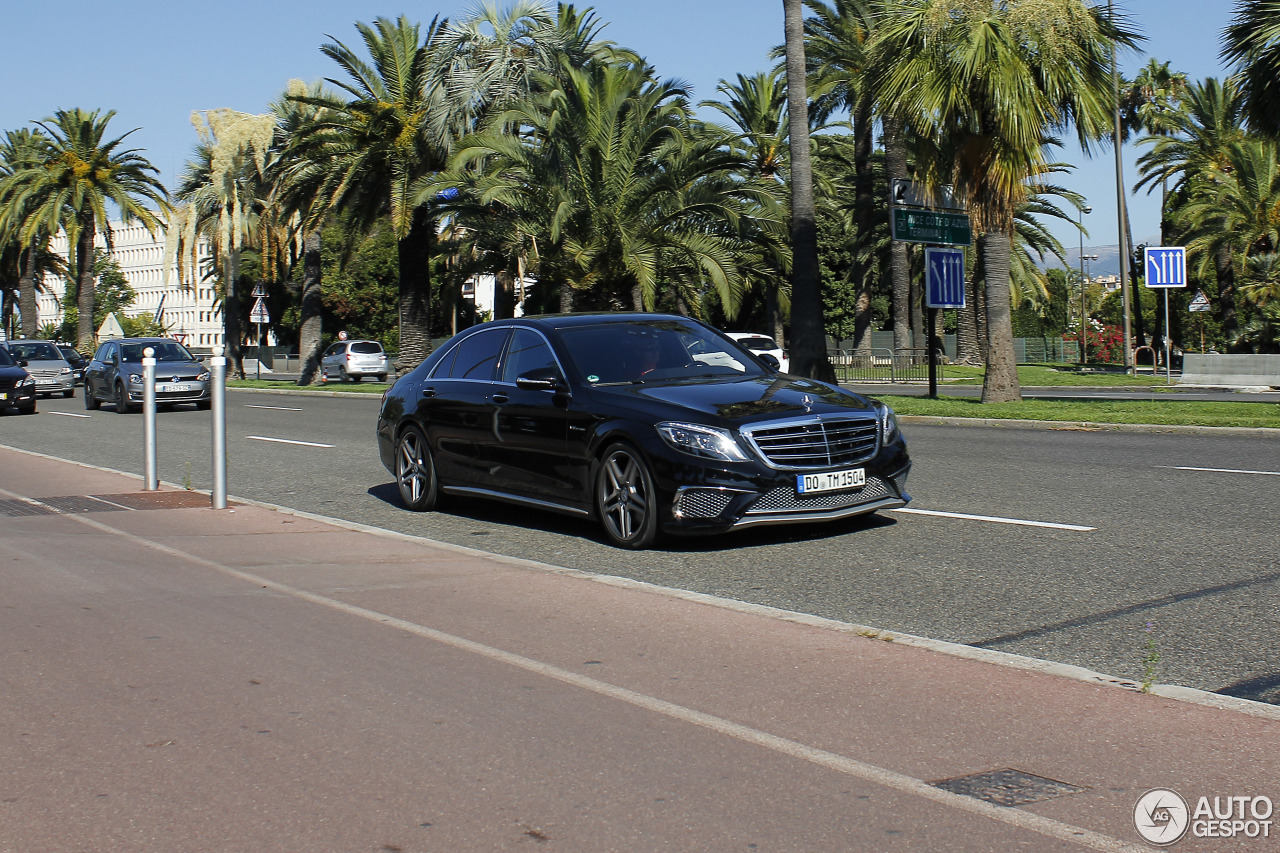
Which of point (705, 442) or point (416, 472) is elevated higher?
point (705, 442)

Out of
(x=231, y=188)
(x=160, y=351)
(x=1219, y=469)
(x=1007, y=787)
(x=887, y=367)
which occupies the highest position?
(x=231, y=188)

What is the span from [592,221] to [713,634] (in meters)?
23.9

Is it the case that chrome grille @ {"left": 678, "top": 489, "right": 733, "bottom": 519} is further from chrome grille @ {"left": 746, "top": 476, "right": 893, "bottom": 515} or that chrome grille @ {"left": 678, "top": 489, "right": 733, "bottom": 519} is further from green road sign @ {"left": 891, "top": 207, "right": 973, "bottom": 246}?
green road sign @ {"left": 891, "top": 207, "right": 973, "bottom": 246}

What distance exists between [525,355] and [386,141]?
2544cm

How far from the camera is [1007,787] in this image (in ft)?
12.5

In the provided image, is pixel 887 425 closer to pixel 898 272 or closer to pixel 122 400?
pixel 122 400

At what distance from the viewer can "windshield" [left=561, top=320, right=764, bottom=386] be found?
9195mm

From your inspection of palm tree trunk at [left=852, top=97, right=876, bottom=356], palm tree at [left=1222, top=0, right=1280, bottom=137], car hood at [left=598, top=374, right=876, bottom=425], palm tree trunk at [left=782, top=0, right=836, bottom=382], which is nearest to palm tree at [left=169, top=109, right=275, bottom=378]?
palm tree trunk at [left=852, top=97, right=876, bottom=356]

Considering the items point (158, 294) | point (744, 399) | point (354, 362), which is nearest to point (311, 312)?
point (354, 362)

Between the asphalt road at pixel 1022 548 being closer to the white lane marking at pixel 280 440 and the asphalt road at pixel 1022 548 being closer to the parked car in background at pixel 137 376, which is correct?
the white lane marking at pixel 280 440

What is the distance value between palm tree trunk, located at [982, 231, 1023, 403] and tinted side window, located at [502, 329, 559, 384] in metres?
14.3

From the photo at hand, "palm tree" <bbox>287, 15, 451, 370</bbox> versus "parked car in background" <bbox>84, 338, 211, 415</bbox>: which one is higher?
"palm tree" <bbox>287, 15, 451, 370</bbox>

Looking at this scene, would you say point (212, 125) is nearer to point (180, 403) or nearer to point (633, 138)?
point (180, 403)

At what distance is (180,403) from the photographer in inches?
1174
